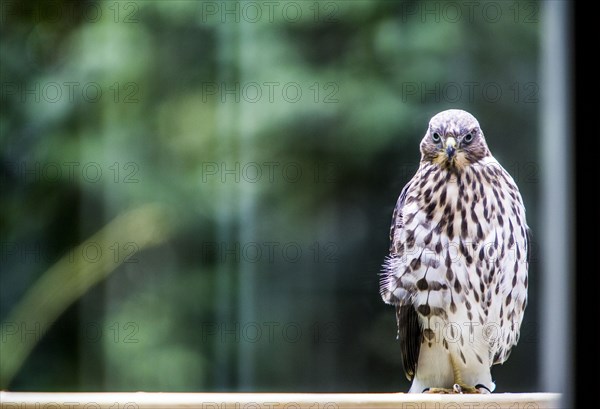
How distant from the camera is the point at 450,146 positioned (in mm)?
1106

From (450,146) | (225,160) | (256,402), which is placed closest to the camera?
(256,402)

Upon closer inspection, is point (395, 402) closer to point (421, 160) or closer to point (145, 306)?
point (421, 160)

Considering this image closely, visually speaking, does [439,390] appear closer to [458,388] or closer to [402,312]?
[458,388]

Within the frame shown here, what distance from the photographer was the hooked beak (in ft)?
3.63

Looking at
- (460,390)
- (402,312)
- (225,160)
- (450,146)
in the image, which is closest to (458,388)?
(460,390)

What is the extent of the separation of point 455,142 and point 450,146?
14 mm

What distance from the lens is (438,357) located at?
118 cm

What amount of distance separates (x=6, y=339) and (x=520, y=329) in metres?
1.02

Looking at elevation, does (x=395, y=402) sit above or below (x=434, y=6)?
below

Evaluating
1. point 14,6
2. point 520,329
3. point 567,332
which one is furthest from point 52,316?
point 567,332

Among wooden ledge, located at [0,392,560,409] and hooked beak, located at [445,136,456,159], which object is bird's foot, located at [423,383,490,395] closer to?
wooden ledge, located at [0,392,560,409]

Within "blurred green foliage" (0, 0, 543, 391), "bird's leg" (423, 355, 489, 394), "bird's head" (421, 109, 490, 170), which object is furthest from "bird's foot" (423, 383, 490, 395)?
"bird's head" (421, 109, 490, 170)

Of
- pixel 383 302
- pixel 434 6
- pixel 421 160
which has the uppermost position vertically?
pixel 434 6

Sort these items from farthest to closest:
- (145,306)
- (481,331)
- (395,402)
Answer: (145,306) < (481,331) < (395,402)
